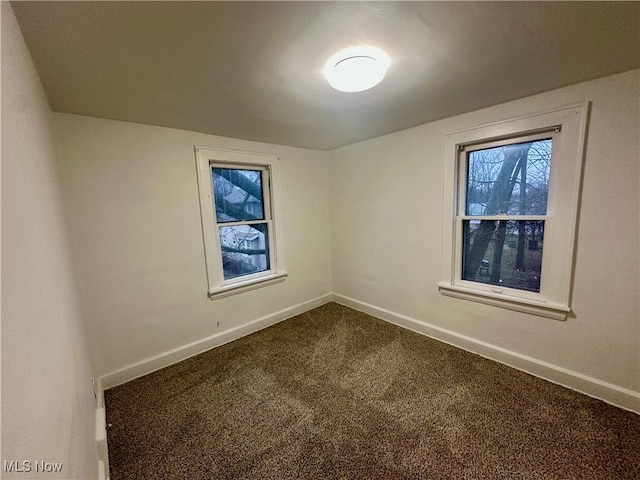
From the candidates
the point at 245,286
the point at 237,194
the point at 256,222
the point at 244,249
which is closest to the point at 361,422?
the point at 245,286

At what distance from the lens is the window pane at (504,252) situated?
2.04 meters

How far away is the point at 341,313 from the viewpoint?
3268 mm

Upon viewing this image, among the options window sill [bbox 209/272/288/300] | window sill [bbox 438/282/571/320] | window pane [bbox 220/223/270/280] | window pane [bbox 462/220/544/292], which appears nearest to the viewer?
window sill [bbox 438/282/571/320]

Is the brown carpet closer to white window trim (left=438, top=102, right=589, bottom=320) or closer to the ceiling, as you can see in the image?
white window trim (left=438, top=102, right=589, bottom=320)

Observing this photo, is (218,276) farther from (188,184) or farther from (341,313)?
(341,313)

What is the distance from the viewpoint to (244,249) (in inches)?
115

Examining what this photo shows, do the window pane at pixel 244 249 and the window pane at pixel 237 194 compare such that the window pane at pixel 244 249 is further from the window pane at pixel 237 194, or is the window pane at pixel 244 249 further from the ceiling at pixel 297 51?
the ceiling at pixel 297 51

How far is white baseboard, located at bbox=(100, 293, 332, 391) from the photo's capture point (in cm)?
207

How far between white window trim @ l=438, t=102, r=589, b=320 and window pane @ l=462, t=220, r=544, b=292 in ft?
0.23

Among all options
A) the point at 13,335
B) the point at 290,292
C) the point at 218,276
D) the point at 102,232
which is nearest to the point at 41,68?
the point at 102,232

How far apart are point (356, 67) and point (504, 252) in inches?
75.0

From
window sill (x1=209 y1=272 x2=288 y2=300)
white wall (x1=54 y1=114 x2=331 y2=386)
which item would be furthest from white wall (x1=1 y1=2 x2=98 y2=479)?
window sill (x1=209 y1=272 x2=288 y2=300)

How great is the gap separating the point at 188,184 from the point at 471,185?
257 cm

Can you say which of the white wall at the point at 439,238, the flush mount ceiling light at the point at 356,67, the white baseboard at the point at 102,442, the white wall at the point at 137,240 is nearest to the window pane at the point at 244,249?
the white wall at the point at 137,240
